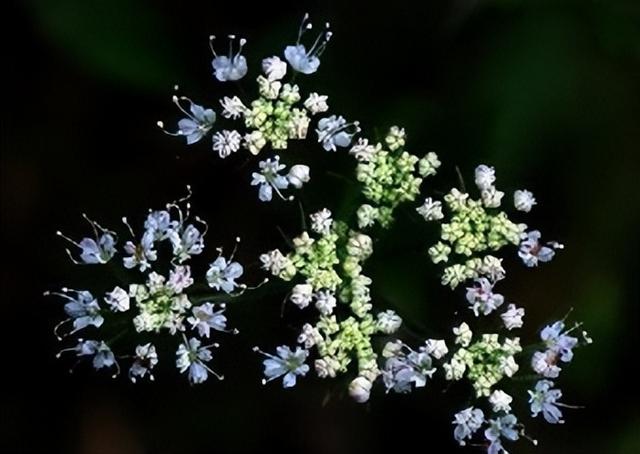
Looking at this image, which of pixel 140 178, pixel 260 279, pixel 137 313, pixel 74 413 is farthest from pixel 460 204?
pixel 74 413

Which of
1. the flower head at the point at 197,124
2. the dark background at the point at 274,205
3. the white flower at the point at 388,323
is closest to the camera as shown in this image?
the white flower at the point at 388,323

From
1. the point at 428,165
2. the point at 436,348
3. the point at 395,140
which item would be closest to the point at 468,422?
the point at 436,348

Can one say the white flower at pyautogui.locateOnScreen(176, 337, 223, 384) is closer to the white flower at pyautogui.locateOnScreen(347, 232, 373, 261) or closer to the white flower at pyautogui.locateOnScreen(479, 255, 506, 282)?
the white flower at pyautogui.locateOnScreen(347, 232, 373, 261)

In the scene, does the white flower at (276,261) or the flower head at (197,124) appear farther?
the flower head at (197,124)

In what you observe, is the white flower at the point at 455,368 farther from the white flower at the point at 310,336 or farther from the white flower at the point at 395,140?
the white flower at the point at 395,140

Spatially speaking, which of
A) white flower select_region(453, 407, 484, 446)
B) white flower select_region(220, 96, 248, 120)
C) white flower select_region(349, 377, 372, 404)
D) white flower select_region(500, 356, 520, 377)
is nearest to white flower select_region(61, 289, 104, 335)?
white flower select_region(220, 96, 248, 120)

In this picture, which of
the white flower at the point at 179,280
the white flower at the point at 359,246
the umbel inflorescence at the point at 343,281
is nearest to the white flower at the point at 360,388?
the umbel inflorescence at the point at 343,281

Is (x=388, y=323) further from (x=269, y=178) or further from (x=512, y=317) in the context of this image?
(x=269, y=178)

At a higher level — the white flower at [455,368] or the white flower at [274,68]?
the white flower at [274,68]
